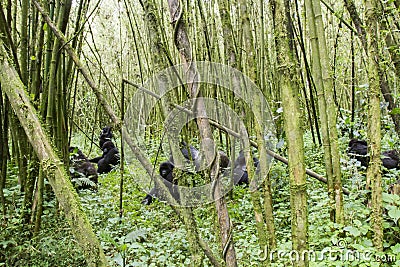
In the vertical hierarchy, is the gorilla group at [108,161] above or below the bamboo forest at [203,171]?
below

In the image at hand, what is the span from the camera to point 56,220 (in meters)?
2.33

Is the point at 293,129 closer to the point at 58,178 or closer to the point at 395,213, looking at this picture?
the point at 58,178

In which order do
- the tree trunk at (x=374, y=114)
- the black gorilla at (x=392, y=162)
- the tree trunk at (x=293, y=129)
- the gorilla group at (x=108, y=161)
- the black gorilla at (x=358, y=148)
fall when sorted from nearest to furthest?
the tree trunk at (x=293, y=129) < the tree trunk at (x=374, y=114) < the black gorilla at (x=392, y=162) < the black gorilla at (x=358, y=148) < the gorilla group at (x=108, y=161)

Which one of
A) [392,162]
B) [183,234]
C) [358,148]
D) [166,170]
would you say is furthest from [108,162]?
[392,162]

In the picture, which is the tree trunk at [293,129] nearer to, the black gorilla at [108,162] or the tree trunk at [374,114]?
the tree trunk at [374,114]

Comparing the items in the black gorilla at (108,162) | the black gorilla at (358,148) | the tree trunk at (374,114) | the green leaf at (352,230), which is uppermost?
the tree trunk at (374,114)

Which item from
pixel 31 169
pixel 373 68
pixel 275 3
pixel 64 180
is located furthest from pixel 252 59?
pixel 31 169

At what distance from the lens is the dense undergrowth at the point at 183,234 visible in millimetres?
1617

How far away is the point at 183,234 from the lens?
246 cm

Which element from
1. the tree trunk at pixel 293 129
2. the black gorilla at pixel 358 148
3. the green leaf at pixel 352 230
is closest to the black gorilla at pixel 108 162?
the black gorilla at pixel 358 148

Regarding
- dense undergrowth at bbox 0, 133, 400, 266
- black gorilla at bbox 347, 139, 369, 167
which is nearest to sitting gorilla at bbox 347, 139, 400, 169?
black gorilla at bbox 347, 139, 369, 167

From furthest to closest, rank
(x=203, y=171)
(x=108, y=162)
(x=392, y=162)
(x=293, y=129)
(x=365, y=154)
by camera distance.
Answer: (x=108, y=162)
(x=365, y=154)
(x=392, y=162)
(x=203, y=171)
(x=293, y=129)

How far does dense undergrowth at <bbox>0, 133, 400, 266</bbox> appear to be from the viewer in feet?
5.31

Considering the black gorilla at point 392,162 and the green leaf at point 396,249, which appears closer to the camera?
the green leaf at point 396,249
